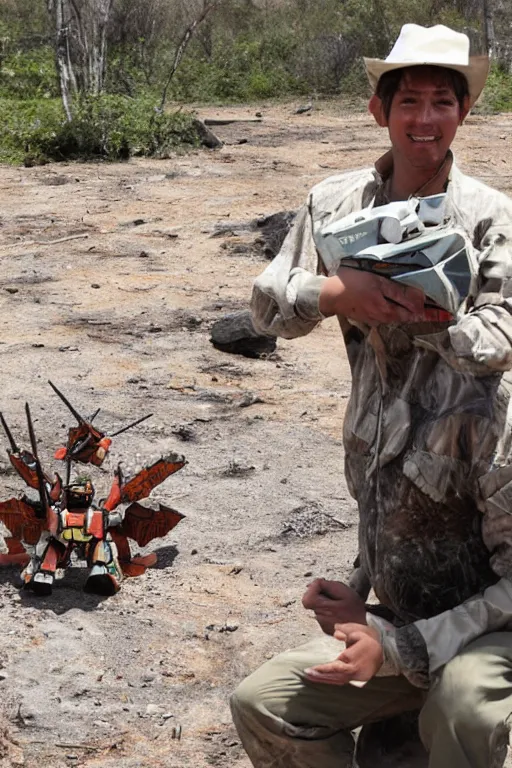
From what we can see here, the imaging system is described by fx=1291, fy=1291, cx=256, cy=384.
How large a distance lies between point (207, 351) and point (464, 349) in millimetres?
5313

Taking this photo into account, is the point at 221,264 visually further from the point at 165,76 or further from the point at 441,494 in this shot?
the point at 165,76

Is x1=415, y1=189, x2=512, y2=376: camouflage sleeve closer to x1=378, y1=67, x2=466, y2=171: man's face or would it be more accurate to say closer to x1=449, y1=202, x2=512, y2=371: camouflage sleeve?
x1=449, y1=202, x2=512, y2=371: camouflage sleeve

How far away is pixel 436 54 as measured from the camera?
Result: 2338mm

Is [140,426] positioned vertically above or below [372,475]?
below

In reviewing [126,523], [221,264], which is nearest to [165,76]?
[221,264]

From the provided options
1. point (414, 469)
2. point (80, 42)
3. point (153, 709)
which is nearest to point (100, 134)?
point (80, 42)

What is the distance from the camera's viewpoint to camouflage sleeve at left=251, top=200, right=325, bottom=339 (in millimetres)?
2367

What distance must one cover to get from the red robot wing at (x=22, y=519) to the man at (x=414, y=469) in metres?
1.93

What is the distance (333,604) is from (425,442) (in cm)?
37

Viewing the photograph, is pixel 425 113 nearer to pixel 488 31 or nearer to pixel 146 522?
pixel 146 522

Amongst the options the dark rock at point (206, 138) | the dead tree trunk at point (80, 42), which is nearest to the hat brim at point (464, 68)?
the dark rock at point (206, 138)

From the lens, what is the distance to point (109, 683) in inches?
152

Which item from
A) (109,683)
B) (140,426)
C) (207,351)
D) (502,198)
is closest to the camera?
(502,198)

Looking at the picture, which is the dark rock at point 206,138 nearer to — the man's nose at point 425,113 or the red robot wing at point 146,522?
the red robot wing at point 146,522
